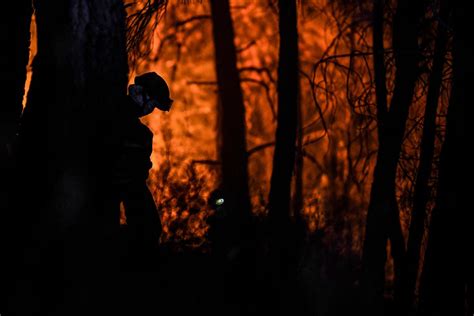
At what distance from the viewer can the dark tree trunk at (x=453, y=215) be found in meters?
4.39

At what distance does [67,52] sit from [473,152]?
3.67m

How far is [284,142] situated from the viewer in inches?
242

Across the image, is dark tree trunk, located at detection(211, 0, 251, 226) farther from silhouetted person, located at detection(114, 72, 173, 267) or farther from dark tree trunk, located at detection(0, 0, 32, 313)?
dark tree trunk, located at detection(0, 0, 32, 313)

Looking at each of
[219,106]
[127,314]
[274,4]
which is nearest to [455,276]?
[127,314]

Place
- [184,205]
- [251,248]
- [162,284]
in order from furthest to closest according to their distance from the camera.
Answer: [184,205] < [251,248] < [162,284]

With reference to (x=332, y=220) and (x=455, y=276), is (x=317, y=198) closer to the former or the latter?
(x=332, y=220)

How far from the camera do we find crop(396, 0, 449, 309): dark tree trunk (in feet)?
17.2

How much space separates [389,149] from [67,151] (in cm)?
309

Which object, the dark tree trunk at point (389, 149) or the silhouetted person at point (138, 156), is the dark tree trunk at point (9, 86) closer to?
the silhouetted person at point (138, 156)

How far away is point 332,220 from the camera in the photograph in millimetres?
9219

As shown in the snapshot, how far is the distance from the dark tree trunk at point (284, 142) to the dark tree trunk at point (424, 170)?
1400 millimetres

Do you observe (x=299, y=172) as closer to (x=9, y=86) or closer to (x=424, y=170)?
(x=424, y=170)

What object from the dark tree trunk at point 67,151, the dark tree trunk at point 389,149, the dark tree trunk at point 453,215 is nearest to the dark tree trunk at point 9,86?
the dark tree trunk at point 67,151

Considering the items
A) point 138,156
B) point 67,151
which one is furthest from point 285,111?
point 67,151
